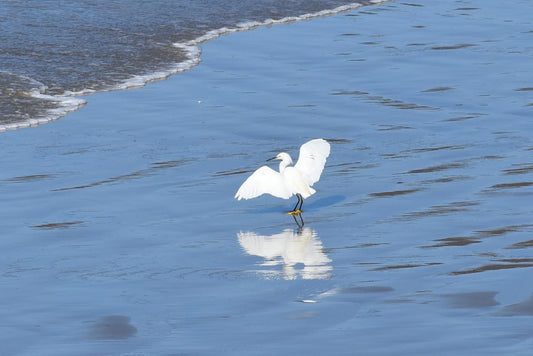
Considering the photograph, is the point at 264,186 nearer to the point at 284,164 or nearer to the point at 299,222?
the point at 299,222

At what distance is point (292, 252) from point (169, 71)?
704cm

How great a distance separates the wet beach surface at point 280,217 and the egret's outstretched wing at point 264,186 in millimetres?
173

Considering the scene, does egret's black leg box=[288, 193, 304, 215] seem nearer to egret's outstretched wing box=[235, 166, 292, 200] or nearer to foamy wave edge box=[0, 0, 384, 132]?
egret's outstretched wing box=[235, 166, 292, 200]

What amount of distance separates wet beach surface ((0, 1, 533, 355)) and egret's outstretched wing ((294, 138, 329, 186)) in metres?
0.21

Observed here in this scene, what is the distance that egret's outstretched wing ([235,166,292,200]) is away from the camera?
805cm

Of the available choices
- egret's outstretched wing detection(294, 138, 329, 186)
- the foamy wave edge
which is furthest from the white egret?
the foamy wave edge

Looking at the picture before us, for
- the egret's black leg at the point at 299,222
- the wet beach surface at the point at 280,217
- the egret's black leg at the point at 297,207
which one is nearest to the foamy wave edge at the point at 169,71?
the wet beach surface at the point at 280,217

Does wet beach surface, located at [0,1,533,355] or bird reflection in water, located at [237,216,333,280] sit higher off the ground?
wet beach surface, located at [0,1,533,355]

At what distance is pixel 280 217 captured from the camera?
8.16 m

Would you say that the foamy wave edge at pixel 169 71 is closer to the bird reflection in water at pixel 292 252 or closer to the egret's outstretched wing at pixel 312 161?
the egret's outstretched wing at pixel 312 161

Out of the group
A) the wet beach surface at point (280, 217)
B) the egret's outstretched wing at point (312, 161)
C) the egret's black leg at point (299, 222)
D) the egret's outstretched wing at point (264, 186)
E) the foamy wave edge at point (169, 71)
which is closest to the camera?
the wet beach surface at point (280, 217)

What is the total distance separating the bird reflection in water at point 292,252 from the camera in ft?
21.5

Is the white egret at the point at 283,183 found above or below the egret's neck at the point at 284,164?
below

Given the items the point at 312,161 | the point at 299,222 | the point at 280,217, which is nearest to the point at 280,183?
the point at 280,217
